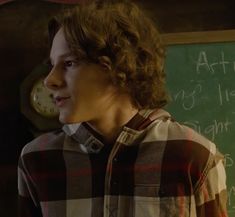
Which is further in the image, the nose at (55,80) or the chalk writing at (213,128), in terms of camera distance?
the chalk writing at (213,128)

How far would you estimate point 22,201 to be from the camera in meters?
1.05

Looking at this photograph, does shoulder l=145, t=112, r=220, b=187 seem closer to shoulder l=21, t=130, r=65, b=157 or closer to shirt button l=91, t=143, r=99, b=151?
shirt button l=91, t=143, r=99, b=151

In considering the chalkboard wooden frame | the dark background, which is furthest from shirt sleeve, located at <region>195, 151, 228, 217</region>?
the dark background

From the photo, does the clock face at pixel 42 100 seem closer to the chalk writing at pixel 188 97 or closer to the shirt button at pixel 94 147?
the chalk writing at pixel 188 97

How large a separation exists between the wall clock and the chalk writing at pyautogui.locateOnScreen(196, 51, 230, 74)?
573 millimetres

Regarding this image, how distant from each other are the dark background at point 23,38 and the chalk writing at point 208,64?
220mm

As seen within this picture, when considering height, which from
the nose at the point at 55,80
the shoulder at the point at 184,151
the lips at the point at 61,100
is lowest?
the shoulder at the point at 184,151

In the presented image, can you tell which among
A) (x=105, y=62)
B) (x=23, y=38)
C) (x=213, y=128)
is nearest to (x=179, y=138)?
(x=105, y=62)

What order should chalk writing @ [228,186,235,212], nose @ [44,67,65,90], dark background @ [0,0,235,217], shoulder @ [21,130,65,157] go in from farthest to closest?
dark background @ [0,0,235,217]
chalk writing @ [228,186,235,212]
shoulder @ [21,130,65,157]
nose @ [44,67,65,90]

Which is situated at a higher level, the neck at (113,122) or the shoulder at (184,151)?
the neck at (113,122)

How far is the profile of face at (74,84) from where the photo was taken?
90cm

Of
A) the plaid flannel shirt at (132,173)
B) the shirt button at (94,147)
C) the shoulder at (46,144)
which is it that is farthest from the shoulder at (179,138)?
the shoulder at (46,144)

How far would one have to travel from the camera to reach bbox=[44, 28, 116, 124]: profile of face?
90 centimetres

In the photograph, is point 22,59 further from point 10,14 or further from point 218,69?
point 218,69
